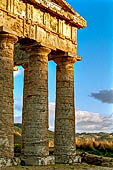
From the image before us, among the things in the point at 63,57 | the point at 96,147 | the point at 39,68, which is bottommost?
the point at 96,147

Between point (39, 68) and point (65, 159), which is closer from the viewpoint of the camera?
point (39, 68)

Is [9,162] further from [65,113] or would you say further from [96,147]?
[96,147]

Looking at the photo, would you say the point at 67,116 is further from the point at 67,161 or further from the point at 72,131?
the point at 67,161

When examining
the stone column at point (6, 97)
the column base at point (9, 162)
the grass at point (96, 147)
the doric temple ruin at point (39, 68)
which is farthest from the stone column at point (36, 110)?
the grass at point (96, 147)

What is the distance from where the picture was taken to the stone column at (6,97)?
642 inches

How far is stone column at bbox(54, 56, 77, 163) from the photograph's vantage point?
20.3m

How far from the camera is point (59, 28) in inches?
826

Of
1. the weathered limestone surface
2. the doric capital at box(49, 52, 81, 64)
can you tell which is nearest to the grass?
the doric capital at box(49, 52, 81, 64)

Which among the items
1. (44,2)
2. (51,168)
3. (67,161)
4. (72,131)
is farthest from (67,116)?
(44,2)

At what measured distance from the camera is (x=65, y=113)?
67.8 feet

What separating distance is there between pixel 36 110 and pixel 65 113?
8.95ft

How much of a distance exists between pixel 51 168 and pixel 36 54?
259 inches

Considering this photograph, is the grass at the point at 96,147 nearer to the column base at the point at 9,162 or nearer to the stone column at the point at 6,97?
the column base at the point at 9,162

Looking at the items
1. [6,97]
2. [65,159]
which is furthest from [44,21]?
[65,159]
